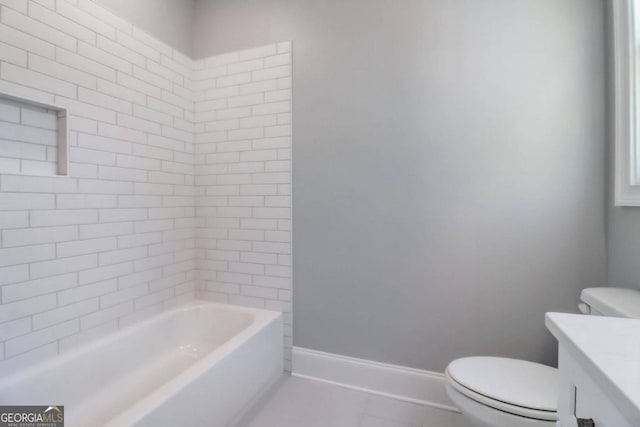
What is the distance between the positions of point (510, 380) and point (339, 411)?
3.03 feet

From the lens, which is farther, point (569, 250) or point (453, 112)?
point (453, 112)

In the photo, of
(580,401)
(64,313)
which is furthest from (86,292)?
(580,401)

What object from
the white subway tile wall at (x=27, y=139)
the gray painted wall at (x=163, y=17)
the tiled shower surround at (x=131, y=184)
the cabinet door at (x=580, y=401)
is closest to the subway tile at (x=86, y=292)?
the tiled shower surround at (x=131, y=184)

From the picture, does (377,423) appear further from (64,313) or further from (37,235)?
(37,235)

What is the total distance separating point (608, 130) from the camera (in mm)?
1422

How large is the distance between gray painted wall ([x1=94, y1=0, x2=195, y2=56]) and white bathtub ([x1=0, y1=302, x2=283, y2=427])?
1926 mm

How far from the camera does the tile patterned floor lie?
153 centimetres

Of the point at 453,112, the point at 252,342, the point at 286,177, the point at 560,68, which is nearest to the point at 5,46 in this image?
the point at 286,177

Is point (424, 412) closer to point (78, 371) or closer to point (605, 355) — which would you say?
point (605, 355)

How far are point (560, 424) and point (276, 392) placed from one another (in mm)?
1540

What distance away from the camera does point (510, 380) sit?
3.87 ft

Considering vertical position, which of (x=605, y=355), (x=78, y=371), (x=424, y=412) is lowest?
(x=424, y=412)

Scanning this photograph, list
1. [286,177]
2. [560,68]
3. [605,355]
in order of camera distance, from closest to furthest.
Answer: [605,355] < [560,68] < [286,177]

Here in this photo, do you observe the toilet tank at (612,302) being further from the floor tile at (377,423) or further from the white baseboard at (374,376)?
the floor tile at (377,423)
